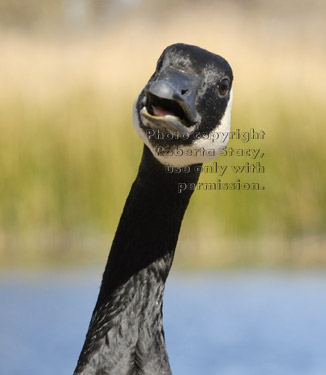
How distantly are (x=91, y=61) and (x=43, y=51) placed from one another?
10.1 feet

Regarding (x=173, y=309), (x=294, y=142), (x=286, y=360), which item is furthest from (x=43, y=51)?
(x=286, y=360)

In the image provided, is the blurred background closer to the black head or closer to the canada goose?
the canada goose

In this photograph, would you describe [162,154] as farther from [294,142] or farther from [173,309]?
[294,142]

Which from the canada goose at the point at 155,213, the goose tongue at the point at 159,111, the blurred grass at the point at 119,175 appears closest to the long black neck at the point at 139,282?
the canada goose at the point at 155,213

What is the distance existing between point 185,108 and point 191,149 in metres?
0.21

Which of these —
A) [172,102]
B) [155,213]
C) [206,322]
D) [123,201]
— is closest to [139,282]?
[155,213]

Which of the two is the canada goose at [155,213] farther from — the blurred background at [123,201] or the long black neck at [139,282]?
the blurred background at [123,201]

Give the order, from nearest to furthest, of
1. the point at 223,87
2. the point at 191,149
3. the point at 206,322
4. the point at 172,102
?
the point at 172,102 → the point at 191,149 → the point at 223,87 → the point at 206,322

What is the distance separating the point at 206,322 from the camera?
802 centimetres

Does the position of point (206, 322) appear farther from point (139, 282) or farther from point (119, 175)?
point (139, 282)

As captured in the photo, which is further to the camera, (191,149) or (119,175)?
(119,175)

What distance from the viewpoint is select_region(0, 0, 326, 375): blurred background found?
26.2 ft

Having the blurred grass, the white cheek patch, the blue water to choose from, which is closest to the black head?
the white cheek patch

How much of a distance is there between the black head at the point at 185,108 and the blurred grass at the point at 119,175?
16.7ft
